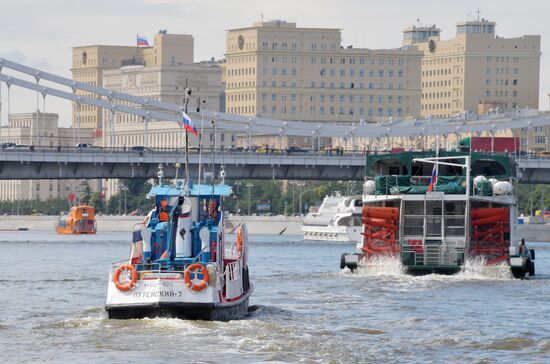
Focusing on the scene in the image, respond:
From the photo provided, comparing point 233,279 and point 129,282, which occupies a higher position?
point 129,282

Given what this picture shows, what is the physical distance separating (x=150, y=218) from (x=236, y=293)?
3.58 m

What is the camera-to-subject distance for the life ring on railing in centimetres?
5675

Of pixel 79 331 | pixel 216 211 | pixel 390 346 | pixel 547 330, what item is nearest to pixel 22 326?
pixel 79 331

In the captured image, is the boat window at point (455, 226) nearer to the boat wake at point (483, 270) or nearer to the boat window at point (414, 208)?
the boat window at point (414, 208)

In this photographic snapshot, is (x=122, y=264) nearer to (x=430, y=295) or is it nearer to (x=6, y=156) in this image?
(x=430, y=295)

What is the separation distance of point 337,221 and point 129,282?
334ft

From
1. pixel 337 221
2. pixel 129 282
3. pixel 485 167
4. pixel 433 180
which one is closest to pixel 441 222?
pixel 433 180

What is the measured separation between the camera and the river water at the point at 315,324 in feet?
174

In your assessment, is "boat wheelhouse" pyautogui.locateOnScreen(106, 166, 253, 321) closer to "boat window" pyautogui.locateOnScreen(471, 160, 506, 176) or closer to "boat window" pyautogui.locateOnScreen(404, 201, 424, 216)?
"boat window" pyautogui.locateOnScreen(404, 201, 424, 216)

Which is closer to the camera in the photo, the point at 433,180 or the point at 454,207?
the point at 454,207

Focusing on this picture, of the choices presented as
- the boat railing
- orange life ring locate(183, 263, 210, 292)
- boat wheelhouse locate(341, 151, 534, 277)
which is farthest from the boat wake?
orange life ring locate(183, 263, 210, 292)

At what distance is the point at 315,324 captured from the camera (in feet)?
200

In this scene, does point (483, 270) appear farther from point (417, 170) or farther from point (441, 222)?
point (417, 170)

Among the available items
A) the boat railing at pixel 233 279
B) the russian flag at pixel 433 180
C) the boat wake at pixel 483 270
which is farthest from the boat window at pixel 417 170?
the boat railing at pixel 233 279
